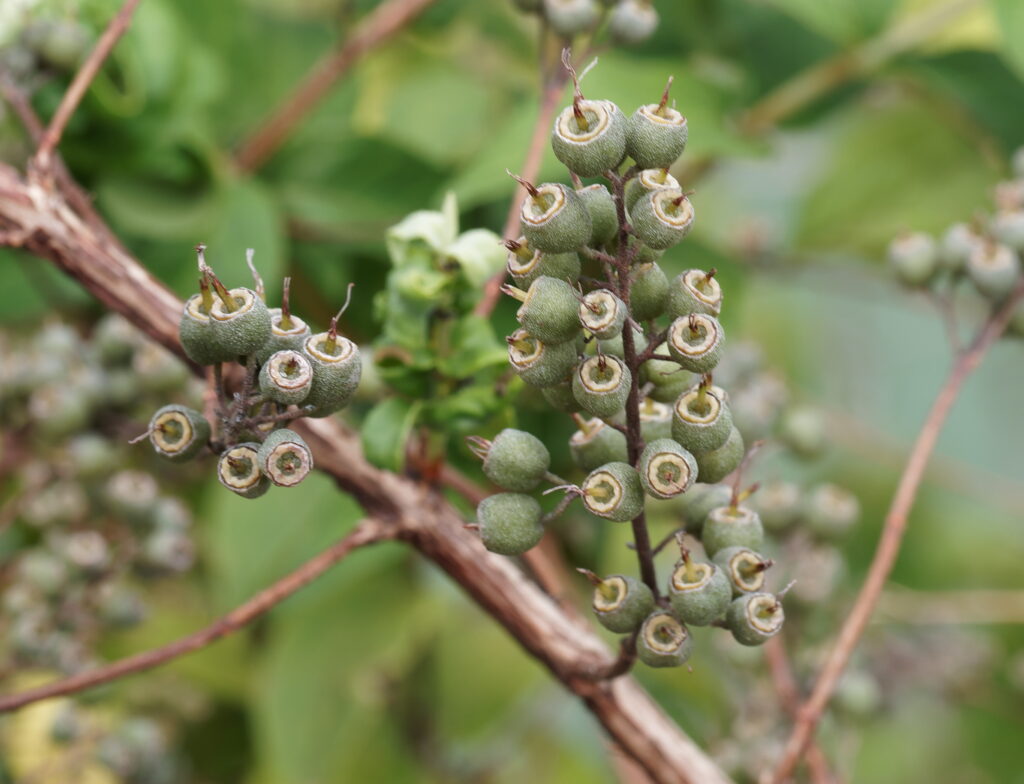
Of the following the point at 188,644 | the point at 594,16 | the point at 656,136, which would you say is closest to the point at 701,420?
the point at 656,136

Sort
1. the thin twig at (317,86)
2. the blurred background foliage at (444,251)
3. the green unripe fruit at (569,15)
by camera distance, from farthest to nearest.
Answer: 1. the thin twig at (317,86)
2. the blurred background foliage at (444,251)
3. the green unripe fruit at (569,15)

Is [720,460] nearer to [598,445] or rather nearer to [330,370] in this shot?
[598,445]

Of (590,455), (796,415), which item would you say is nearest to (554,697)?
(796,415)

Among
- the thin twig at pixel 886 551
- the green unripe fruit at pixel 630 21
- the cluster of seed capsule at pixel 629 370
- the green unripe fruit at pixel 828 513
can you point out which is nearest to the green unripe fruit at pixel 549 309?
the cluster of seed capsule at pixel 629 370

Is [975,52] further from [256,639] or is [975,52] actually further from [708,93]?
[256,639]

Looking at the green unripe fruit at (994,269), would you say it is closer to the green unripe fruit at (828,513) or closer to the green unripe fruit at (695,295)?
the green unripe fruit at (828,513)

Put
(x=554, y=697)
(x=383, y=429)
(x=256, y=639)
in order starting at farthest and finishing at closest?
(x=554, y=697) → (x=256, y=639) → (x=383, y=429)

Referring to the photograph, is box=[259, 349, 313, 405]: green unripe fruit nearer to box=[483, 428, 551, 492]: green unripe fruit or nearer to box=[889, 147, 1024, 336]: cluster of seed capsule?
box=[483, 428, 551, 492]: green unripe fruit
